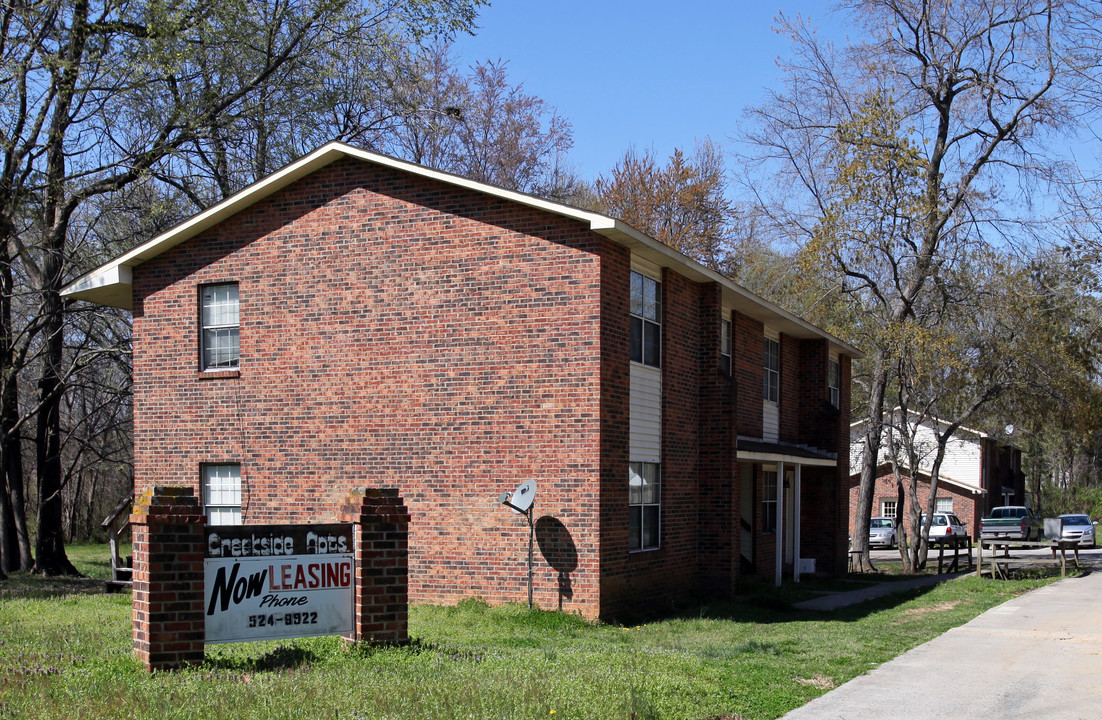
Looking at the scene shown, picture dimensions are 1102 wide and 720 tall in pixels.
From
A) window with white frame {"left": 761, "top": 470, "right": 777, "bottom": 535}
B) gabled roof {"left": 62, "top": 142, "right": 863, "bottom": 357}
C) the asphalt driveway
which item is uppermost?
gabled roof {"left": 62, "top": 142, "right": 863, "bottom": 357}

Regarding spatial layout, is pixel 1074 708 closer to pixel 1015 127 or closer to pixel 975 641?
pixel 975 641

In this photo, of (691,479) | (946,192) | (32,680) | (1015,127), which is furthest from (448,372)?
(1015,127)

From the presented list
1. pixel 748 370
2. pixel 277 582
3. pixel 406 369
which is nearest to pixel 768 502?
pixel 748 370

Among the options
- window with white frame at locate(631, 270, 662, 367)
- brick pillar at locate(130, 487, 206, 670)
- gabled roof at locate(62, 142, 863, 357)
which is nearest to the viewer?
brick pillar at locate(130, 487, 206, 670)

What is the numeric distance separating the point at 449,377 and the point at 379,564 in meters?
6.02

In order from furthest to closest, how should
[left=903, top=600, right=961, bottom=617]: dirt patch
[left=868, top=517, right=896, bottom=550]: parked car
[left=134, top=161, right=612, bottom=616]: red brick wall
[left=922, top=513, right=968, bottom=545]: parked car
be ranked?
[left=868, top=517, right=896, bottom=550]: parked car → [left=922, top=513, right=968, bottom=545]: parked car → [left=903, top=600, right=961, bottom=617]: dirt patch → [left=134, top=161, right=612, bottom=616]: red brick wall

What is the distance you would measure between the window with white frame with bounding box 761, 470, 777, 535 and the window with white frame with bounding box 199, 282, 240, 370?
41.1ft

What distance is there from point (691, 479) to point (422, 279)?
6.50 meters

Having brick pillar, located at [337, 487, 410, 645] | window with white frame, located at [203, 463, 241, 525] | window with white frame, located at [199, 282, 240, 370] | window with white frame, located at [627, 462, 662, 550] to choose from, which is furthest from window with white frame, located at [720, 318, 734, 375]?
brick pillar, located at [337, 487, 410, 645]

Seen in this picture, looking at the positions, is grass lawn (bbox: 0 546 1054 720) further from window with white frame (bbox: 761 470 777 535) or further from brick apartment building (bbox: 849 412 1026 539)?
brick apartment building (bbox: 849 412 1026 539)

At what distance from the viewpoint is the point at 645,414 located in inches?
687

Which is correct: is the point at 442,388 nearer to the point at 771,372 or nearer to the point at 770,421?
the point at 770,421

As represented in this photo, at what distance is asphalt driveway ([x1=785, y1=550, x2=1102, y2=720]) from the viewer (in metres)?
10.2

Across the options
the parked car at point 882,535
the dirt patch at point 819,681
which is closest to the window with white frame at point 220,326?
the dirt patch at point 819,681
